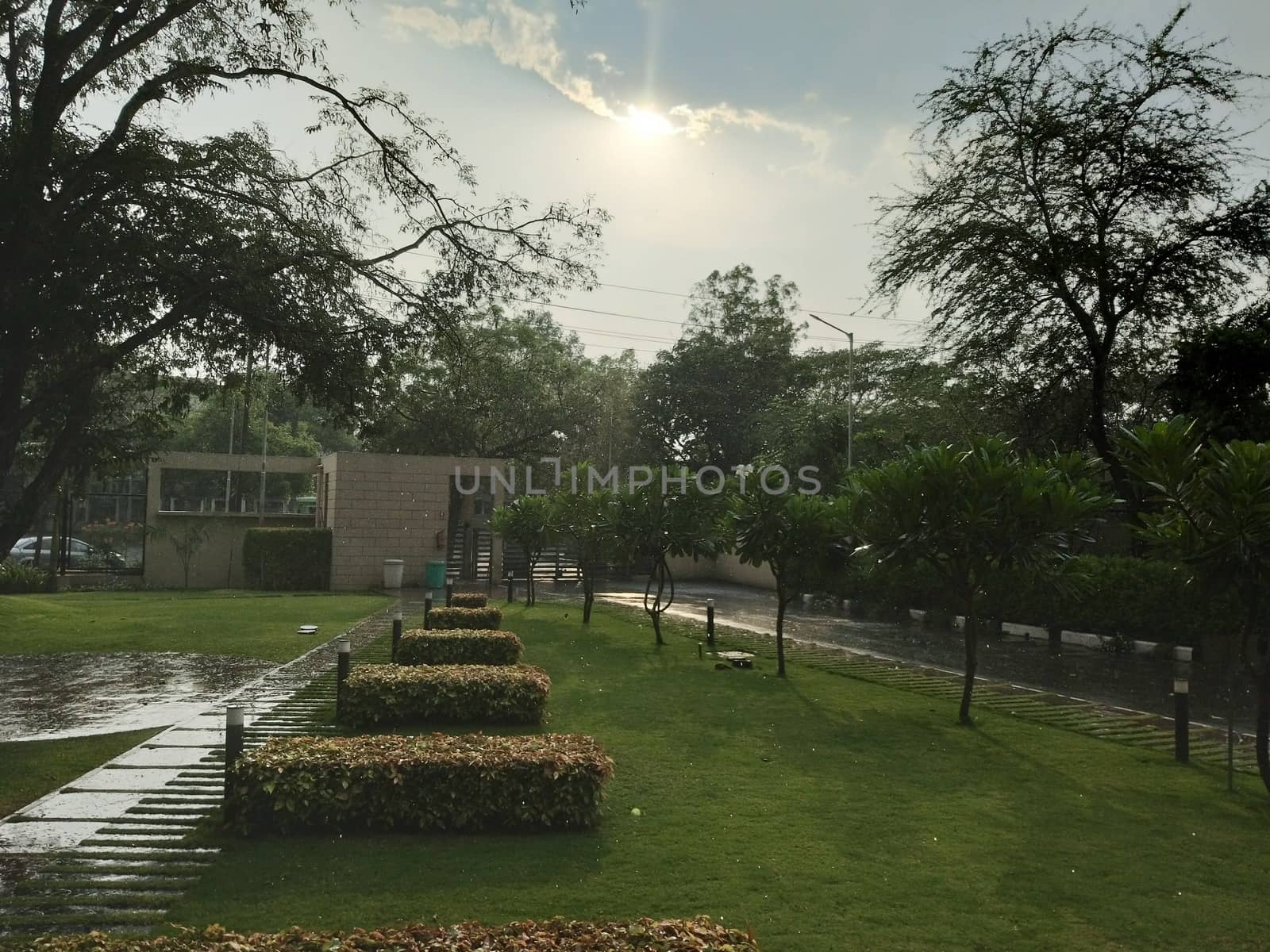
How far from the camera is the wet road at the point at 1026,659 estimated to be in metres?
13.6

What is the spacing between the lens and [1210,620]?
18328 mm

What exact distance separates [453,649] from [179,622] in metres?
9.66

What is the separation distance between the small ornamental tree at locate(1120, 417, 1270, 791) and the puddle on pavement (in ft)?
31.4

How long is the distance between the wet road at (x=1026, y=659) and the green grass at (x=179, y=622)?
29.8 ft

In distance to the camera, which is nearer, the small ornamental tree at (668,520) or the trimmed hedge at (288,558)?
the small ornamental tree at (668,520)

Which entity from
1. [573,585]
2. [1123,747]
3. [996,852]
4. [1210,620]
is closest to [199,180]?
[996,852]

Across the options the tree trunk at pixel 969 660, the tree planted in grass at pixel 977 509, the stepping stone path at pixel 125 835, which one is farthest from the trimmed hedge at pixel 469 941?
the tree trunk at pixel 969 660

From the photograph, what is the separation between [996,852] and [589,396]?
3744 centimetres

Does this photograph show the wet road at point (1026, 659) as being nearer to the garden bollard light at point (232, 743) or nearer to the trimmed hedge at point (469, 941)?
the trimmed hedge at point (469, 941)

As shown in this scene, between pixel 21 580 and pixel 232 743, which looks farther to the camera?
pixel 21 580

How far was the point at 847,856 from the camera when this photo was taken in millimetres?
6254

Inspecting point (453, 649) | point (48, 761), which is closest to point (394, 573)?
point (453, 649)

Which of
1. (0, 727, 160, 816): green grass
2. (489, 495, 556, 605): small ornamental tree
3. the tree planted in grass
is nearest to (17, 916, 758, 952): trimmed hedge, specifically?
(0, 727, 160, 816): green grass

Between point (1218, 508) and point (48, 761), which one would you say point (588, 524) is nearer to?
point (48, 761)
